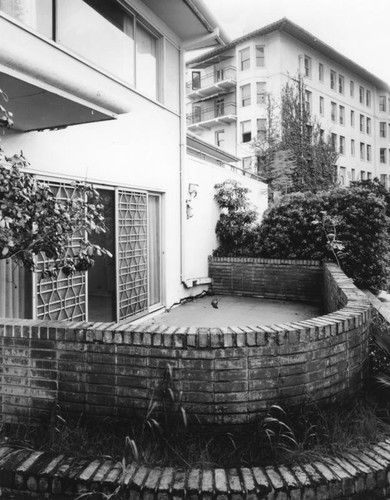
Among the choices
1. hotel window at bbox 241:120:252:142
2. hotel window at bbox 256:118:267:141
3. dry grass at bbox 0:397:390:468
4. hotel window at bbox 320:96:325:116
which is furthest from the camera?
hotel window at bbox 320:96:325:116

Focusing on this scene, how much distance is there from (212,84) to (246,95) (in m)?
4.12

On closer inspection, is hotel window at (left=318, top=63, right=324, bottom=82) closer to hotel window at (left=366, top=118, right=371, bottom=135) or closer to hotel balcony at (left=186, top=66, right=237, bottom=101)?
hotel balcony at (left=186, top=66, right=237, bottom=101)

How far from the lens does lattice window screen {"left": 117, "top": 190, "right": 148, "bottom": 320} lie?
6.68 m

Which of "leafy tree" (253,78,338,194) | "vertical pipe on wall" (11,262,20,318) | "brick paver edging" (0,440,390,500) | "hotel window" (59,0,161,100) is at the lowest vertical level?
"brick paver edging" (0,440,390,500)

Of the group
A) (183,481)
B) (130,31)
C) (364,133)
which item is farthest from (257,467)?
(364,133)

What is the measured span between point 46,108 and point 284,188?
19.8 m

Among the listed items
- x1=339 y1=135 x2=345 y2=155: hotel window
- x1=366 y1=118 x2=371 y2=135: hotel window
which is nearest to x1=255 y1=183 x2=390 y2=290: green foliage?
x1=339 y1=135 x2=345 y2=155: hotel window

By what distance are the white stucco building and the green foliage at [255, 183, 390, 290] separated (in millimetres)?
2008

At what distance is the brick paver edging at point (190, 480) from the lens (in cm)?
232

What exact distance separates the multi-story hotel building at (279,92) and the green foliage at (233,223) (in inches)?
674

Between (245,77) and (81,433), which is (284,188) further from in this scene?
(81,433)

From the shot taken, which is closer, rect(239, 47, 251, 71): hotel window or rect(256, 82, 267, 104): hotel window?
rect(256, 82, 267, 104): hotel window

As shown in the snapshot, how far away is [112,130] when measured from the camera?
633 cm

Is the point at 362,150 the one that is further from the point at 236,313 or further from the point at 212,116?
the point at 236,313
